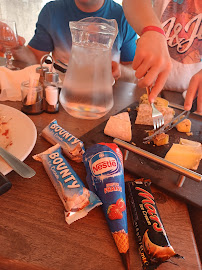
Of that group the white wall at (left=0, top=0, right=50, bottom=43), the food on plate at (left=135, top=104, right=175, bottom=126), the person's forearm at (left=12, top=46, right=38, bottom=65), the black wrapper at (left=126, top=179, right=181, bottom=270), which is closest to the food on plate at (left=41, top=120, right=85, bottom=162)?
the black wrapper at (left=126, top=179, right=181, bottom=270)

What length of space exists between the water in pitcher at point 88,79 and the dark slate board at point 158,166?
10 cm

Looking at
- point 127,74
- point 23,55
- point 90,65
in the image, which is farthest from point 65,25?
point 90,65

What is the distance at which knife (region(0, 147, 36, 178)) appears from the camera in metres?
0.45

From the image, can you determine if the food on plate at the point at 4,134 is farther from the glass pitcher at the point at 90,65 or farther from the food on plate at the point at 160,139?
the food on plate at the point at 160,139

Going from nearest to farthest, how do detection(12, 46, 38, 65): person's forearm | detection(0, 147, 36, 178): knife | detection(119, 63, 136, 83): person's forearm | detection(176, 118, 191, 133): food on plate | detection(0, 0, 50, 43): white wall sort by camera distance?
detection(0, 147, 36, 178): knife < detection(176, 118, 191, 133): food on plate < detection(12, 46, 38, 65): person's forearm < detection(119, 63, 136, 83): person's forearm < detection(0, 0, 50, 43): white wall

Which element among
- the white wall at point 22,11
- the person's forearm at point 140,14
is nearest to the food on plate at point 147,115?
the person's forearm at point 140,14

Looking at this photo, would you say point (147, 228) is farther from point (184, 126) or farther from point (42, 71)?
point (42, 71)

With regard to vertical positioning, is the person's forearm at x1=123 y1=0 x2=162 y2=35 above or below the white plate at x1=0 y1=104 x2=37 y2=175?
above

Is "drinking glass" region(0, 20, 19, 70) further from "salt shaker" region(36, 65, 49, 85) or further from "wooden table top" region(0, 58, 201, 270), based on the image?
"wooden table top" region(0, 58, 201, 270)

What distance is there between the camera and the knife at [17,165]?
0.45 meters

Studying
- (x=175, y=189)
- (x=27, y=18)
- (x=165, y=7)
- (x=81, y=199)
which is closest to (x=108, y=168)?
(x=81, y=199)

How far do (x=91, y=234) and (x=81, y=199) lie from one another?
0.21 feet

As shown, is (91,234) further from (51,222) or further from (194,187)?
(194,187)

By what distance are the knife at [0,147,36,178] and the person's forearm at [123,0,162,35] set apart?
0.60 m
